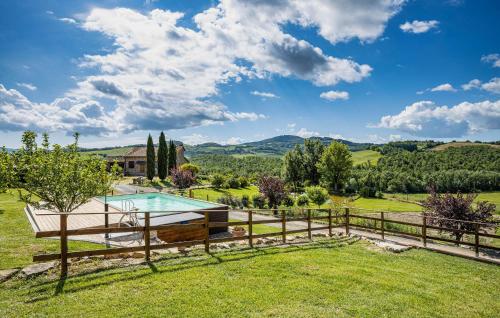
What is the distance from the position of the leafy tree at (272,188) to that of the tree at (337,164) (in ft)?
87.4

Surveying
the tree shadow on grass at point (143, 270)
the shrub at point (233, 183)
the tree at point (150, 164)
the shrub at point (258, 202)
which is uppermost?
the tree at point (150, 164)

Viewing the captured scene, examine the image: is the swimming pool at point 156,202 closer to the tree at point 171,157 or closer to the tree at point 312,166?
the tree at point 171,157

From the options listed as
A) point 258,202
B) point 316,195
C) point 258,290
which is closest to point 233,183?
point 258,202

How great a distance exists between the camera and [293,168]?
57.5m

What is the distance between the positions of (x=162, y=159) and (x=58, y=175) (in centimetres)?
3669

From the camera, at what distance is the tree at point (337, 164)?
51125 mm

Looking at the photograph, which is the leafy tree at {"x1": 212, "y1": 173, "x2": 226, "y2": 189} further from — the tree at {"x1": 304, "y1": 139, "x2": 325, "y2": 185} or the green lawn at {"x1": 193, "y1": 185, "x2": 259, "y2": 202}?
the tree at {"x1": 304, "y1": 139, "x2": 325, "y2": 185}

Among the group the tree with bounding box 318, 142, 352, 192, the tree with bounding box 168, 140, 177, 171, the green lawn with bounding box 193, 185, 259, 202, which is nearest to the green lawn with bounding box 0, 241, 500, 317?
the green lawn with bounding box 193, 185, 259, 202

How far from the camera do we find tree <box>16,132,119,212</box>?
31.5 feet

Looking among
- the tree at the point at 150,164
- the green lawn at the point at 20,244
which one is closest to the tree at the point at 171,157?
the tree at the point at 150,164

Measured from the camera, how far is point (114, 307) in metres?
4.54

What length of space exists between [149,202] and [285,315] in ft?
68.9

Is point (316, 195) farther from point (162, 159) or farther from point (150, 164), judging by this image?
point (150, 164)

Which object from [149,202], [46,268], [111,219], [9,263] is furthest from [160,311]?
[149,202]
